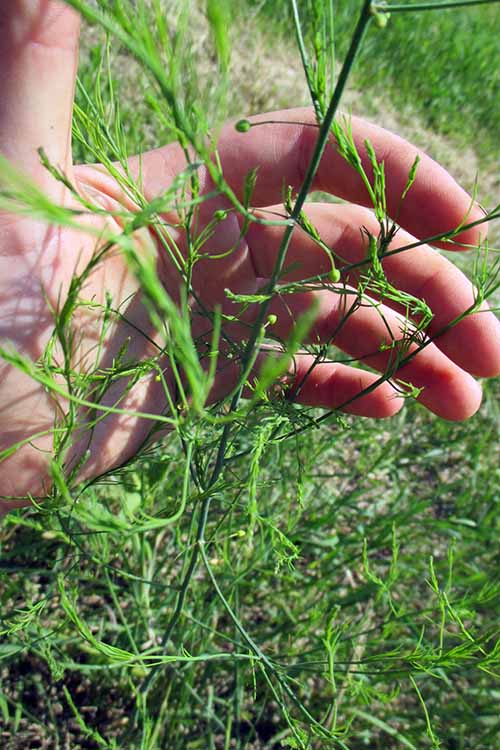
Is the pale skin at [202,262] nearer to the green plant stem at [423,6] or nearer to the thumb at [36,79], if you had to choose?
the thumb at [36,79]

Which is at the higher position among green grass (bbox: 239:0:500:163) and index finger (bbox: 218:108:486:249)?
green grass (bbox: 239:0:500:163)

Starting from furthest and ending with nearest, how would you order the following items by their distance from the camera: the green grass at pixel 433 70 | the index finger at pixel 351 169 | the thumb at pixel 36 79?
the green grass at pixel 433 70 < the index finger at pixel 351 169 < the thumb at pixel 36 79

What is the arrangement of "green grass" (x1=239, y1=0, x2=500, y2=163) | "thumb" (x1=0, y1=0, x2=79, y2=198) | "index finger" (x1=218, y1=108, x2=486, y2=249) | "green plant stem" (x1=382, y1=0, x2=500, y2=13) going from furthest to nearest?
"green grass" (x1=239, y1=0, x2=500, y2=163)
"index finger" (x1=218, y1=108, x2=486, y2=249)
"thumb" (x1=0, y1=0, x2=79, y2=198)
"green plant stem" (x1=382, y1=0, x2=500, y2=13)

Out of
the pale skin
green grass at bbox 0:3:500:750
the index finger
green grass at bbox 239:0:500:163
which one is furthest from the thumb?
→ green grass at bbox 239:0:500:163

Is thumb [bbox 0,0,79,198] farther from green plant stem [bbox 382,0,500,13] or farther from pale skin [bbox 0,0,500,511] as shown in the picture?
green plant stem [bbox 382,0,500,13]

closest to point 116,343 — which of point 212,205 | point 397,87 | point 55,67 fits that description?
point 212,205

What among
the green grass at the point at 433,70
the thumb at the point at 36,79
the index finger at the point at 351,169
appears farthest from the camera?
the green grass at the point at 433,70

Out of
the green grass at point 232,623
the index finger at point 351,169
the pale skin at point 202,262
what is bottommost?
the green grass at point 232,623

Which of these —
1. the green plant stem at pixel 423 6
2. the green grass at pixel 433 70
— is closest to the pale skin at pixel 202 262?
the green plant stem at pixel 423 6
